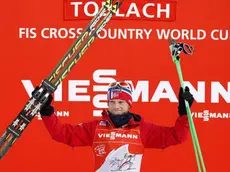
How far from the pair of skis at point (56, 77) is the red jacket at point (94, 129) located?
131 mm

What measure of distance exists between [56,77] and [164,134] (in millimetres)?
658

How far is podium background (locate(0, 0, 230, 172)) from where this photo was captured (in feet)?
16.5

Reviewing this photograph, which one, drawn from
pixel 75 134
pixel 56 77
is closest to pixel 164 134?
pixel 75 134

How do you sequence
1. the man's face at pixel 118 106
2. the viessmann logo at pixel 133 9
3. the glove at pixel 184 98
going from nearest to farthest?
the glove at pixel 184 98 → the man's face at pixel 118 106 → the viessmann logo at pixel 133 9

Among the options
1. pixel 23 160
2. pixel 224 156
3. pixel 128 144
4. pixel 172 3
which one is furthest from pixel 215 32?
pixel 23 160

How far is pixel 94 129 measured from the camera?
14.3ft

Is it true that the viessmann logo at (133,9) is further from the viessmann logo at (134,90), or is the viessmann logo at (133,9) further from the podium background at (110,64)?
the viessmann logo at (134,90)

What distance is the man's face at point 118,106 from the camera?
4277 mm

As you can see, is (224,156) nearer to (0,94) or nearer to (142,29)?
(142,29)
